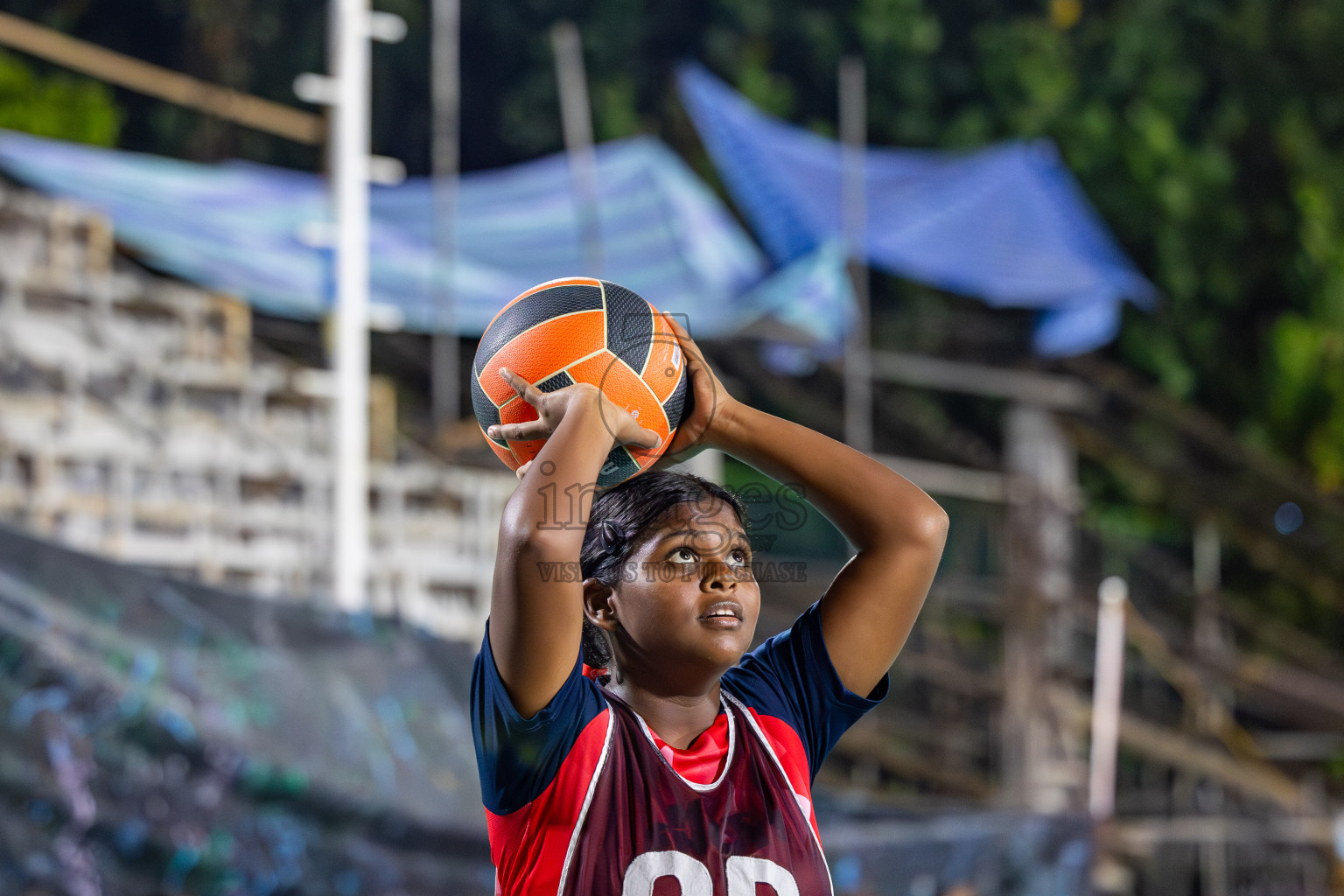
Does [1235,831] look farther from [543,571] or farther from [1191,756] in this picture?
[543,571]

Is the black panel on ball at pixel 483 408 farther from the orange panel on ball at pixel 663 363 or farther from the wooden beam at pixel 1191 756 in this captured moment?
the wooden beam at pixel 1191 756

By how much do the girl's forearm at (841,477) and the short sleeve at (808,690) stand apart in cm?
15

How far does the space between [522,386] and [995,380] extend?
33.6 ft

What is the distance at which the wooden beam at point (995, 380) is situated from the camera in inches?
447

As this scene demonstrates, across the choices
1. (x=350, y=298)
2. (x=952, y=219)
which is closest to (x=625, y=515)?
(x=350, y=298)

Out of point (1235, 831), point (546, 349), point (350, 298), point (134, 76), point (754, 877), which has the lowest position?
point (1235, 831)

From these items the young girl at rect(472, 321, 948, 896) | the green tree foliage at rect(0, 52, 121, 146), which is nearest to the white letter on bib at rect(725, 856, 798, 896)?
the young girl at rect(472, 321, 948, 896)

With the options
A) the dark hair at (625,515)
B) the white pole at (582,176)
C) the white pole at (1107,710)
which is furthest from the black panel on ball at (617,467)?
the white pole at (582,176)

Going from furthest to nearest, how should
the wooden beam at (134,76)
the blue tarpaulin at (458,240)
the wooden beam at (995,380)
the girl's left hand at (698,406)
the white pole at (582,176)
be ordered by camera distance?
the wooden beam at (995,380), the white pole at (582,176), the wooden beam at (134,76), the blue tarpaulin at (458,240), the girl's left hand at (698,406)

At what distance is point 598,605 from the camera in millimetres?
1826

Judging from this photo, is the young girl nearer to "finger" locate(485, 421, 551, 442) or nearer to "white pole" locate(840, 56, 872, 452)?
"finger" locate(485, 421, 551, 442)

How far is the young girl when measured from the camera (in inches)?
62.2

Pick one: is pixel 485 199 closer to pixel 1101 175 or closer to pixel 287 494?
pixel 287 494

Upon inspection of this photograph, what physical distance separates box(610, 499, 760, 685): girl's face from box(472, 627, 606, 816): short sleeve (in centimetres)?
13
